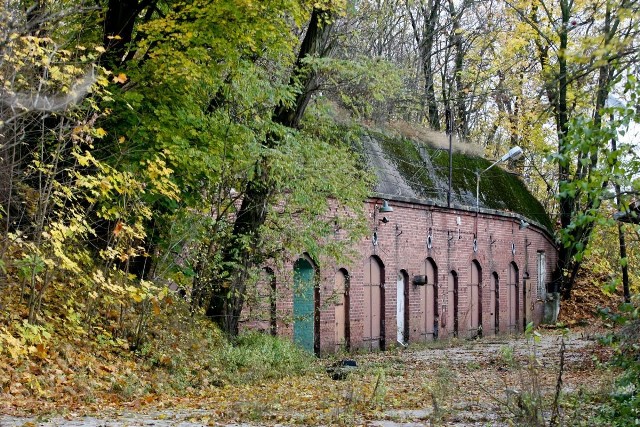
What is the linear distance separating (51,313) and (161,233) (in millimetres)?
3056

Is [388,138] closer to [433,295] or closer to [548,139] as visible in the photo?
[433,295]

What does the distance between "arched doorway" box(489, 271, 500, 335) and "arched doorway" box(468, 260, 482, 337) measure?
124 centimetres

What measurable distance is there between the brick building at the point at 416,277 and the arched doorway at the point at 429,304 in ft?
0.10

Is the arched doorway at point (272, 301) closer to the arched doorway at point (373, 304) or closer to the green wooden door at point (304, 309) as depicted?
the green wooden door at point (304, 309)

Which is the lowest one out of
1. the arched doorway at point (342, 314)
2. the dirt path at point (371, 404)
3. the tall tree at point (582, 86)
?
the dirt path at point (371, 404)

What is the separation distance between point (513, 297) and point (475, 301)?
4.23m

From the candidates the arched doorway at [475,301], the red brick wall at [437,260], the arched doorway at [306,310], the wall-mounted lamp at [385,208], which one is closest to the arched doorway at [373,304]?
the red brick wall at [437,260]

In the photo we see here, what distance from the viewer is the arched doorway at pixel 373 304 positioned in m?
25.3

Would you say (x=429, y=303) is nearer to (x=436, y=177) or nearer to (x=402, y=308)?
(x=402, y=308)

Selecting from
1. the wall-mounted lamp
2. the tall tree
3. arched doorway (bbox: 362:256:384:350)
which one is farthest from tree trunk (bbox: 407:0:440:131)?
the tall tree

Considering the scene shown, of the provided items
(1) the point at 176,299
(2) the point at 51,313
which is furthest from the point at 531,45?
(2) the point at 51,313

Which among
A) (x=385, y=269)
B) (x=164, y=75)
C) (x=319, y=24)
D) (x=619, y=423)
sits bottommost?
(x=619, y=423)

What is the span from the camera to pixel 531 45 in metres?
38.8

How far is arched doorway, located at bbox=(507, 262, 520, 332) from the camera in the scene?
35.7 m
